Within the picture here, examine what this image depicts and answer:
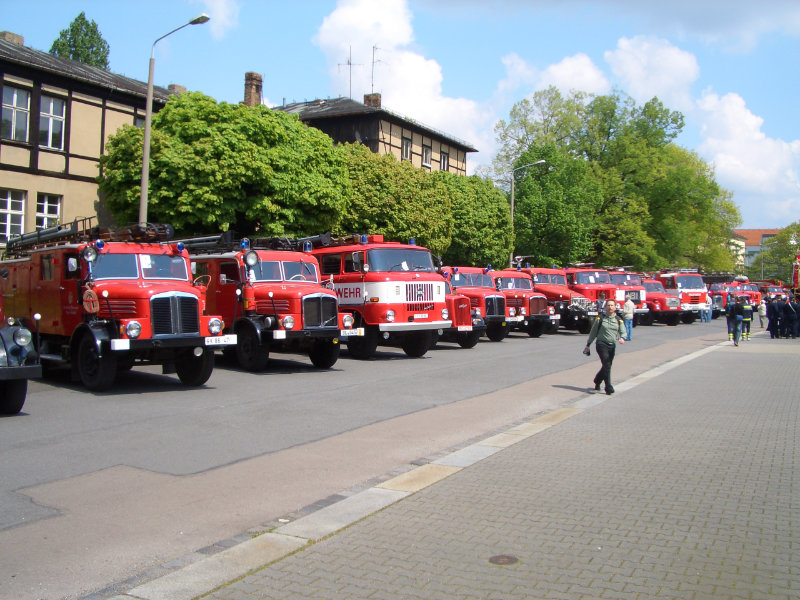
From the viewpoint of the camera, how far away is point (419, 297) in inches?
756

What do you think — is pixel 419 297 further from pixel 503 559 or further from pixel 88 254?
pixel 503 559

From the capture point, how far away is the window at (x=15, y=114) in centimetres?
2639


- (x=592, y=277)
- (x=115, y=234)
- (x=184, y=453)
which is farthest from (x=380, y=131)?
(x=184, y=453)

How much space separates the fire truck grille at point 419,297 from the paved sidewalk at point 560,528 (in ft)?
31.0

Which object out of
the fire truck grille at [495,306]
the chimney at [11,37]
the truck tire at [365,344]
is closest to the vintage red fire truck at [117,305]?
the truck tire at [365,344]

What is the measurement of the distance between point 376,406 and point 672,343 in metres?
18.0

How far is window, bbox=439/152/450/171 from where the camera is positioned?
5109 cm

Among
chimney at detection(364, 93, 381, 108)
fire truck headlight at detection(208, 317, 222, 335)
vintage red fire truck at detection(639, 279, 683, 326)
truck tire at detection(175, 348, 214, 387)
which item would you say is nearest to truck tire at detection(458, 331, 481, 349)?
fire truck headlight at detection(208, 317, 222, 335)

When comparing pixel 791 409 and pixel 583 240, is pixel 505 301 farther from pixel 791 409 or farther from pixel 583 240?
pixel 583 240

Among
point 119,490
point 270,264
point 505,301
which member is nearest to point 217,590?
A: point 119,490

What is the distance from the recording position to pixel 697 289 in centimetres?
4106

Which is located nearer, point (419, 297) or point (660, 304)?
point (419, 297)

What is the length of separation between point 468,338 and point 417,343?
3.20 metres

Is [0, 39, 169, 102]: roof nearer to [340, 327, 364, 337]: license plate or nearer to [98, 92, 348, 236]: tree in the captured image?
[98, 92, 348, 236]: tree
